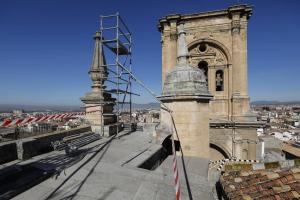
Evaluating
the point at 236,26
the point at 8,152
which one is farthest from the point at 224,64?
the point at 8,152

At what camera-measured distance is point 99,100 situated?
10.1 metres

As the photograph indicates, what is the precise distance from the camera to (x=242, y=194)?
417 cm

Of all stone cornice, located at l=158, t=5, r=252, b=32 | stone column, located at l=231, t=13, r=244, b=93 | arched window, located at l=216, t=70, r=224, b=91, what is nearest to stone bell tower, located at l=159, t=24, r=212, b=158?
stone column, located at l=231, t=13, r=244, b=93

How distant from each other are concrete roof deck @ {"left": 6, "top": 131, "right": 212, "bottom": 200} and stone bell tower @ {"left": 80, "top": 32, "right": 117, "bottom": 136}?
3.63 m

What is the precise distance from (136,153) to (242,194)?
330 centimetres

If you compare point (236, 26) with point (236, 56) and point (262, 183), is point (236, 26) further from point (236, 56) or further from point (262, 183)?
point (262, 183)

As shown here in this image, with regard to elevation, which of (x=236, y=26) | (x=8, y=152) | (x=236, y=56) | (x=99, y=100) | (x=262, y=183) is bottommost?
(x=262, y=183)

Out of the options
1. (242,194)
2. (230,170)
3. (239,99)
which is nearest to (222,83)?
(239,99)

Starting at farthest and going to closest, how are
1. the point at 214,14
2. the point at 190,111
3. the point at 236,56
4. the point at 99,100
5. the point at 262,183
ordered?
the point at 214,14
the point at 236,56
the point at 99,100
the point at 190,111
the point at 262,183

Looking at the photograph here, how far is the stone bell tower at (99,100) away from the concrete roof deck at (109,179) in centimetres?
363

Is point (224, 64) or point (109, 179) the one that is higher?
point (224, 64)

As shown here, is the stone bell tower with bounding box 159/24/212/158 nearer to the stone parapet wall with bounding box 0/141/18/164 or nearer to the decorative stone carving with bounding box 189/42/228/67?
the stone parapet wall with bounding box 0/141/18/164

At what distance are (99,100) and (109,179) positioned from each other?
609 centimetres

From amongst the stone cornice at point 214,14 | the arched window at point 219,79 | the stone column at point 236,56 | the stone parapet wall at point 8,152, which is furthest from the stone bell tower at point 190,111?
the stone cornice at point 214,14
